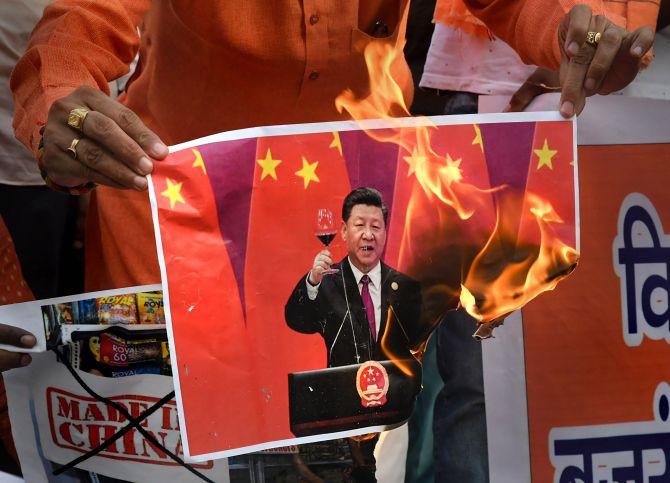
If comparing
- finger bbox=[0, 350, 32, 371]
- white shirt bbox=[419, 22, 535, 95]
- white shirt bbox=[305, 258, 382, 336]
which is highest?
white shirt bbox=[419, 22, 535, 95]

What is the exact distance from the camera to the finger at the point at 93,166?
1.00 meters

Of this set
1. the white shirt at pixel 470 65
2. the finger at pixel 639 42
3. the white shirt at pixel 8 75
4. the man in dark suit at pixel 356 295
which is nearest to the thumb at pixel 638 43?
the finger at pixel 639 42

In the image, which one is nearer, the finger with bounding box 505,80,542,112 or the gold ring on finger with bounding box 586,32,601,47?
the gold ring on finger with bounding box 586,32,601,47

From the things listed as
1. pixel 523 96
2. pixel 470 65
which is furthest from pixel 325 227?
pixel 470 65

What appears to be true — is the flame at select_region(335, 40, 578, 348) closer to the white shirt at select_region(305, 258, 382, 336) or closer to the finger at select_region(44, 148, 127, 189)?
the white shirt at select_region(305, 258, 382, 336)

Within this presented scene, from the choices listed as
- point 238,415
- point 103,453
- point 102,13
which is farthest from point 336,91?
point 103,453

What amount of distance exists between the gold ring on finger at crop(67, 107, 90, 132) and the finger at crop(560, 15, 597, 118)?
0.60 metres

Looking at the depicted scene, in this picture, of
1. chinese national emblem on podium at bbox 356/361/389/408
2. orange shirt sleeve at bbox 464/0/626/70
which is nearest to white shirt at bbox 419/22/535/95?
orange shirt sleeve at bbox 464/0/626/70

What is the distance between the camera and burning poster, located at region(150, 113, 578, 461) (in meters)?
1.03

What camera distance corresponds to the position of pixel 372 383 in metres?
1.08

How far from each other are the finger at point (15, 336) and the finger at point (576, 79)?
2.52ft

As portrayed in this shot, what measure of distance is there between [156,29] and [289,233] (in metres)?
0.41

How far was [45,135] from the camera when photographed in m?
1.04

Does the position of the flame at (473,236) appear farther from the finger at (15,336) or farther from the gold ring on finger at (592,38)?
the finger at (15,336)
